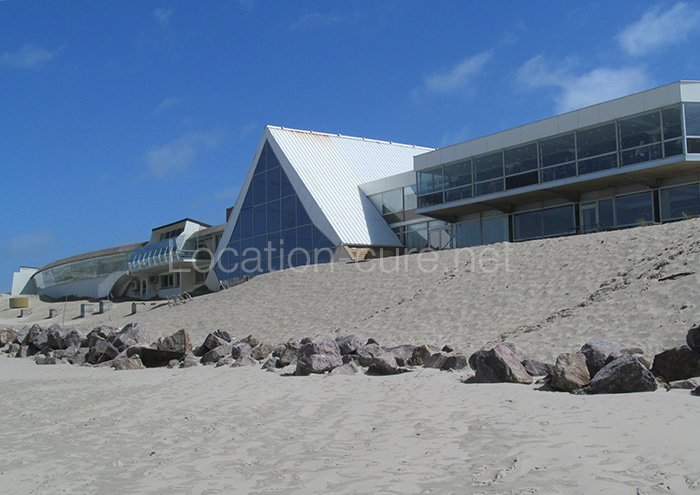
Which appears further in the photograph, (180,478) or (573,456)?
(180,478)

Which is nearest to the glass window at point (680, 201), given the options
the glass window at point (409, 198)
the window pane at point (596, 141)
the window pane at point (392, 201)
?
the window pane at point (596, 141)

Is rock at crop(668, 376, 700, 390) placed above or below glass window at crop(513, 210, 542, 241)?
below

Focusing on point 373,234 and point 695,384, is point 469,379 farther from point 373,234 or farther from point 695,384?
point 373,234

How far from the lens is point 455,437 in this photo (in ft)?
21.5

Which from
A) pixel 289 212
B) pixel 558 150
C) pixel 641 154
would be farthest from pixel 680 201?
pixel 289 212

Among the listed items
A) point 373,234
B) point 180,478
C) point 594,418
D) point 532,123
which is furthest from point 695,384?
point 373,234

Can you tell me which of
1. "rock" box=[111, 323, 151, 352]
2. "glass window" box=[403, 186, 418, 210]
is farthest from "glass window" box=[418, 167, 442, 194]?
"rock" box=[111, 323, 151, 352]

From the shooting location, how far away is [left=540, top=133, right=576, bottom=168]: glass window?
26844 millimetres

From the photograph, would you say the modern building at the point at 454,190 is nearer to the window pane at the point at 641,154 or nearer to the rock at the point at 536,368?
the window pane at the point at 641,154

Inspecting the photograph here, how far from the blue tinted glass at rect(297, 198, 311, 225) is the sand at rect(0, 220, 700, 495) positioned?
16170 mm

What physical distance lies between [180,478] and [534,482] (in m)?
2.94

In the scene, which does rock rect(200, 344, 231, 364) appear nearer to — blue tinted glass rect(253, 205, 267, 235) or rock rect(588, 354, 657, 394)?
rock rect(588, 354, 657, 394)

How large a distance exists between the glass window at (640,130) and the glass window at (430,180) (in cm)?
911

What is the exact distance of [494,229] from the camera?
30.4 m
